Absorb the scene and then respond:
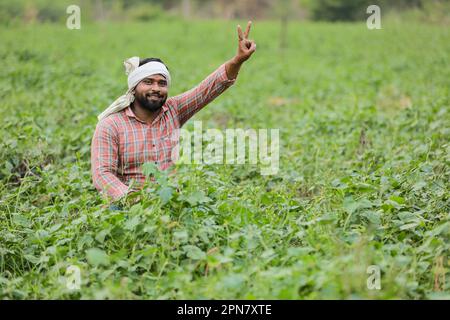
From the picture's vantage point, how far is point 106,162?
383 cm

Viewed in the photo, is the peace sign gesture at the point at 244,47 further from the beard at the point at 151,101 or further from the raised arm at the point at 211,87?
the beard at the point at 151,101

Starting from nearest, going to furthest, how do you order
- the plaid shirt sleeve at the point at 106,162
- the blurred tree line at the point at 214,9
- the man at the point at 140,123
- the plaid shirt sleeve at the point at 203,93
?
the plaid shirt sleeve at the point at 106,162, the man at the point at 140,123, the plaid shirt sleeve at the point at 203,93, the blurred tree line at the point at 214,9

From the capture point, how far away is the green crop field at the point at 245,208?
284 centimetres

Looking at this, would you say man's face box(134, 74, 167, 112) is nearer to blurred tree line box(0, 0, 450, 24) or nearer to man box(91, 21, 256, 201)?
man box(91, 21, 256, 201)

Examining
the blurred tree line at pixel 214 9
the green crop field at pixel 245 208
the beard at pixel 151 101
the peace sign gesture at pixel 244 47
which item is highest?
the blurred tree line at pixel 214 9

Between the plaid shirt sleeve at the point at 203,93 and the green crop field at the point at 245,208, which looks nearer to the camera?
the green crop field at the point at 245,208

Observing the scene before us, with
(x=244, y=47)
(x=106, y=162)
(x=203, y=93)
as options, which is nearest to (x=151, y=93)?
(x=203, y=93)

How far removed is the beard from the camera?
3.99 m

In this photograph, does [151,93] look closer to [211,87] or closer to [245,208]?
[211,87]

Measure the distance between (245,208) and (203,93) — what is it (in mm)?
1075

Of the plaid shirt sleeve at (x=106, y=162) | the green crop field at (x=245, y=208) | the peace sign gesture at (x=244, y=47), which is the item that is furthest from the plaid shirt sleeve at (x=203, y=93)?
the plaid shirt sleeve at (x=106, y=162)

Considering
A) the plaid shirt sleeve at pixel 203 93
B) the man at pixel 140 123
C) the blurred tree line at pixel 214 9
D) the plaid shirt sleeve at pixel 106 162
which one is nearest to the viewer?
the plaid shirt sleeve at pixel 106 162
